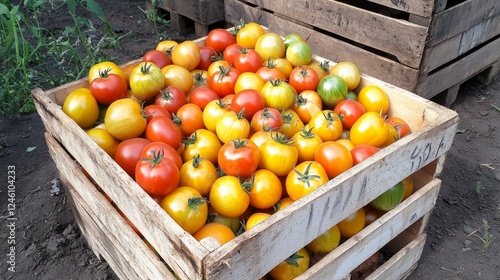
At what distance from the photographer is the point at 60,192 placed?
2588mm

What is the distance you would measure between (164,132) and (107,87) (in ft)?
1.21

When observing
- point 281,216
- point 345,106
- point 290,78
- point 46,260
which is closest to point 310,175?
point 281,216

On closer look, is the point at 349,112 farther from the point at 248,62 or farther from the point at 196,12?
the point at 196,12

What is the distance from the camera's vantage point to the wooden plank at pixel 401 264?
1.87m

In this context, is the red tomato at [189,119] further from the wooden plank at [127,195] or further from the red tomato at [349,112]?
the red tomato at [349,112]

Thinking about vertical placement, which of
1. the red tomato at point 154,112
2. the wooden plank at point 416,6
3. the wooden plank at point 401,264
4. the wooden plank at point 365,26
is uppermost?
the wooden plank at point 416,6

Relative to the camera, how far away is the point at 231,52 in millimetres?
2154

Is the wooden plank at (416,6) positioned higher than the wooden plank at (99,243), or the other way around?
the wooden plank at (416,6)

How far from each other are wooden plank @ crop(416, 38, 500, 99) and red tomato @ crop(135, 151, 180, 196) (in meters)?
1.82

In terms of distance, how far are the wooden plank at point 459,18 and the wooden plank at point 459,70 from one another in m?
0.26

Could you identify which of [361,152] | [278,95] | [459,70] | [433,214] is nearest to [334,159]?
[361,152]

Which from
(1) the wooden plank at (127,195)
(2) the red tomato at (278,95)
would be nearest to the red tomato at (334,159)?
(2) the red tomato at (278,95)

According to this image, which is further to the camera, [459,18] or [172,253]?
[459,18]

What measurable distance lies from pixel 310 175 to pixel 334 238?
293mm
